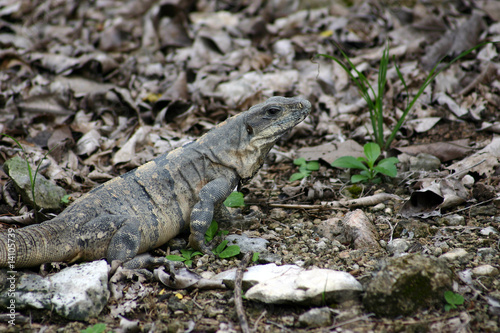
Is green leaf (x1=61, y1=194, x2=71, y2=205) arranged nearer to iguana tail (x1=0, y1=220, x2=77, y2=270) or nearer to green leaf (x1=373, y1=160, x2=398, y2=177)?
iguana tail (x1=0, y1=220, x2=77, y2=270)

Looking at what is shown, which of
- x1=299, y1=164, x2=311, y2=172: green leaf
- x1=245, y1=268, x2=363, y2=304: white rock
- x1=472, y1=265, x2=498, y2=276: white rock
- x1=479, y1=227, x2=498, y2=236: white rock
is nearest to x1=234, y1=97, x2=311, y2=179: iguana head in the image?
x1=299, y1=164, x2=311, y2=172: green leaf

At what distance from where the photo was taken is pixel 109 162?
6.69 meters

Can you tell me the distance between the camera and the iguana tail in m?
3.89

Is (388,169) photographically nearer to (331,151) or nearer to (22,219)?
(331,151)

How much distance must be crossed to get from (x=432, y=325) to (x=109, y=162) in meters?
5.33

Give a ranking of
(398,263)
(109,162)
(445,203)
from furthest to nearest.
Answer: (109,162)
(445,203)
(398,263)

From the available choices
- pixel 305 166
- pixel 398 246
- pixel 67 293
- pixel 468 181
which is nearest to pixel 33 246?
pixel 67 293

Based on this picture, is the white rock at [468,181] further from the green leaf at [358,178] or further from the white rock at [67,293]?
the white rock at [67,293]

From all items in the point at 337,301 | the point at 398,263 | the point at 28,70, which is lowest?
the point at 337,301

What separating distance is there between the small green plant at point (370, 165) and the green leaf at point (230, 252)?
1.91 m

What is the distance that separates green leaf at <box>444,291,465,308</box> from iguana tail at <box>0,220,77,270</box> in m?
3.60

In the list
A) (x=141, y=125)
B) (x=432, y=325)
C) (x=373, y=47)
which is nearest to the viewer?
(x=432, y=325)

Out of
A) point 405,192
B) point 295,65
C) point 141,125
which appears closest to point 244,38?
point 295,65

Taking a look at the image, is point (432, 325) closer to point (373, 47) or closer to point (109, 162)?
point (109, 162)
